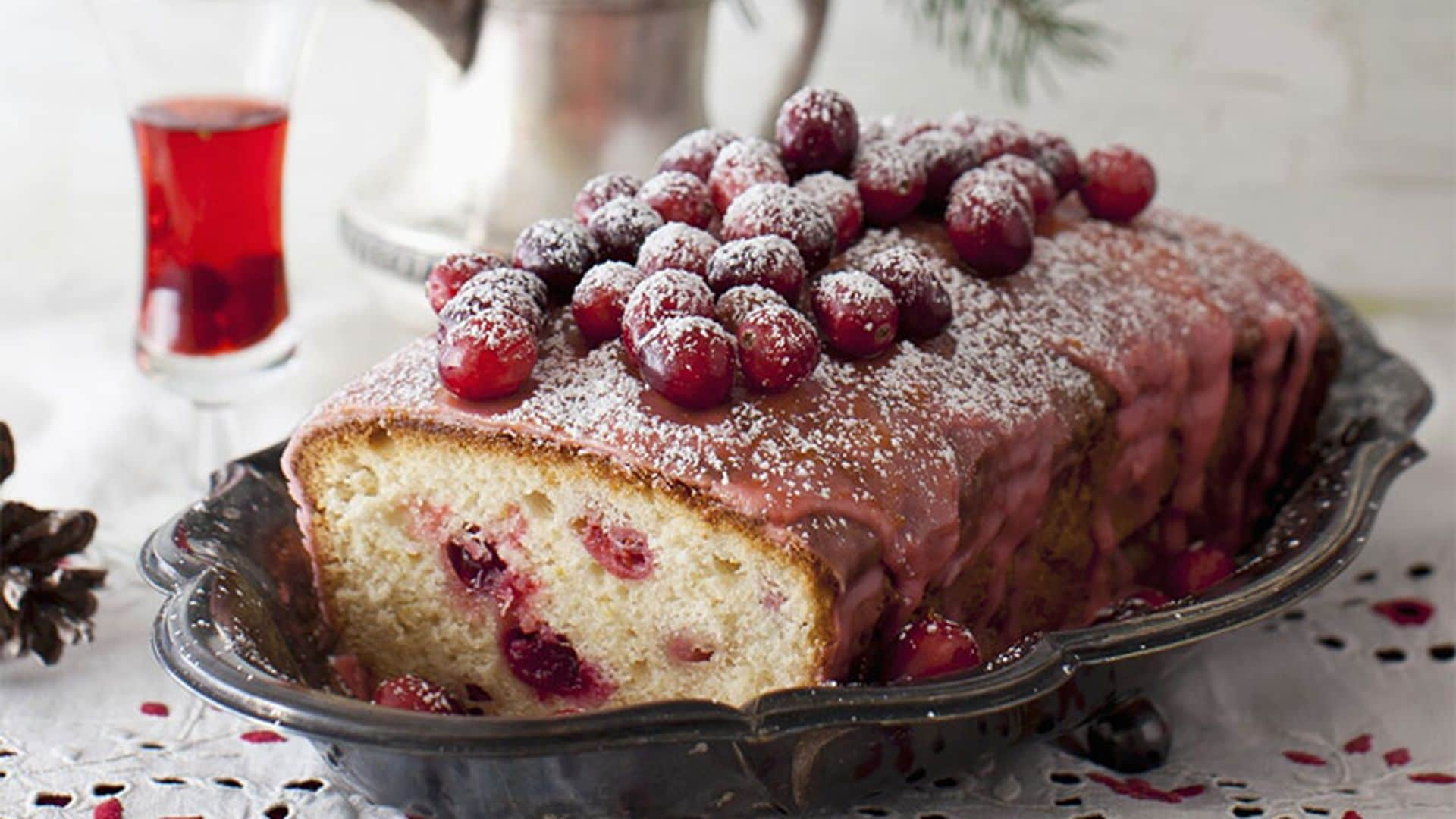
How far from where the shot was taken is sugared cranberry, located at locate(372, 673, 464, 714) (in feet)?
5.30

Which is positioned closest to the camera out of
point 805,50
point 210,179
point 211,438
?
point 210,179

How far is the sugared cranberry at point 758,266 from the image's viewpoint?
65.6 inches

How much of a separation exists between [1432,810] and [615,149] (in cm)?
144

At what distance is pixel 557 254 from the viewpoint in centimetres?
173

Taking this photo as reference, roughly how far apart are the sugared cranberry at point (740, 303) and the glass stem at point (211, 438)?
1.01 meters

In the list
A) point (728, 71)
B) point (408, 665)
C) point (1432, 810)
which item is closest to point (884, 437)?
point (408, 665)

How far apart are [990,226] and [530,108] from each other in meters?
0.93

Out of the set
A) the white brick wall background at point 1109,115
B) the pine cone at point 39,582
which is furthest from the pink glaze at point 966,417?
the white brick wall background at point 1109,115

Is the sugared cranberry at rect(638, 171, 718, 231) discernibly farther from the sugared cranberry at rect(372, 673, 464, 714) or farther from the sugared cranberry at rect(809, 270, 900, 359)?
the sugared cranberry at rect(372, 673, 464, 714)

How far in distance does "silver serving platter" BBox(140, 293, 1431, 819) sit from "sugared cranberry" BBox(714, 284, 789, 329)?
375 mm

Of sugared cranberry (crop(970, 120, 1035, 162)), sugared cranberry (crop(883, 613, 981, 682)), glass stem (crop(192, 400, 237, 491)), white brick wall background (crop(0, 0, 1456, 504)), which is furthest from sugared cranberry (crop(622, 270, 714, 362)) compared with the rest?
white brick wall background (crop(0, 0, 1456, 504))

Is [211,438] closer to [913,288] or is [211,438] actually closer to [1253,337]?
[913,288]

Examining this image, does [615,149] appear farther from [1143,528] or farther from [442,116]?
[1143,528]

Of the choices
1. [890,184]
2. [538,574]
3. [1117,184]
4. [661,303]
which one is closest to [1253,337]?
[1117,184]
